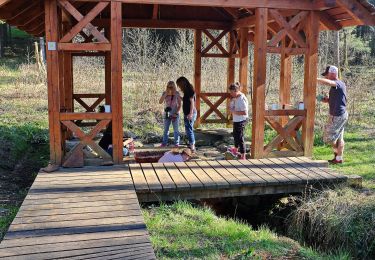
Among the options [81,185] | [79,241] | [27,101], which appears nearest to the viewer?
[79,241]

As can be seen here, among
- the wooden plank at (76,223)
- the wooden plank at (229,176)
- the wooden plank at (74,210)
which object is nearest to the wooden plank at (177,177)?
the wooden plank at (229,176)

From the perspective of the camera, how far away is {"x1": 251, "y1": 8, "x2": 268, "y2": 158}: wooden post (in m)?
7.53

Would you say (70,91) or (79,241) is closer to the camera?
(79,241)

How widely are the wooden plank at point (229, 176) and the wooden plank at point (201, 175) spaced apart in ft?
0.87

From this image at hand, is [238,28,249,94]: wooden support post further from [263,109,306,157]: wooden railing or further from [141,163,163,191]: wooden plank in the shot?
[141,163,163,191]: wooden plank

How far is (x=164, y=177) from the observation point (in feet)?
20.9

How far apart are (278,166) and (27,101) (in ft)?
38.4

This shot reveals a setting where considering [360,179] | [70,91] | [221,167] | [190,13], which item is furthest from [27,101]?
[360,179]

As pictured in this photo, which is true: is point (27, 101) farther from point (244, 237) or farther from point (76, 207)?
point (244, 237)

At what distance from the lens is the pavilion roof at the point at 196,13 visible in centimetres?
721

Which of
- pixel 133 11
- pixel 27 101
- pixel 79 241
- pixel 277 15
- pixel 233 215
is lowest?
pixel 233 215

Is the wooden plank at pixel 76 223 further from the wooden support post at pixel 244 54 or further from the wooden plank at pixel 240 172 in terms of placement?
the wooden support post at pixel 244 54

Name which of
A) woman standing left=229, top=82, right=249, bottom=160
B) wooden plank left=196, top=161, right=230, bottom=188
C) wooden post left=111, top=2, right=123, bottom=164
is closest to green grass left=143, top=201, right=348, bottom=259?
wooden plank left=196, top=161, right=230, bottom=188

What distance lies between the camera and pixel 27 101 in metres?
15.8
